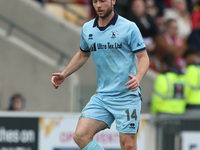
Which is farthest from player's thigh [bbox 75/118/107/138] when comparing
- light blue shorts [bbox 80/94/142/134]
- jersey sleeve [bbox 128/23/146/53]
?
jersey sleeve [bbox 128/23/146/53]

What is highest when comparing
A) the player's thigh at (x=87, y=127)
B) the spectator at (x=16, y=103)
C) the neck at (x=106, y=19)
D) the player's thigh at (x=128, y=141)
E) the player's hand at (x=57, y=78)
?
the neck at (x=106, y=19)

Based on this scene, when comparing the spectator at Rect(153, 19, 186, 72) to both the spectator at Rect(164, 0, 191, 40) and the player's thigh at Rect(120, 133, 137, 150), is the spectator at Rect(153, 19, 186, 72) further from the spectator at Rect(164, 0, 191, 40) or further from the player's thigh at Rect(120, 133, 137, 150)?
the player's thigh at Rect(120, 133, 137, 150)

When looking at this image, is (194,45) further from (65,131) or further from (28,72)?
Answer: (65,131)

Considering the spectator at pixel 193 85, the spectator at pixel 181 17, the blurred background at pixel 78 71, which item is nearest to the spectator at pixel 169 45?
the blurred background at pixel 78 71

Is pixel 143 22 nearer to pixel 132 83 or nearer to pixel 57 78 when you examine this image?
pixel 57 78

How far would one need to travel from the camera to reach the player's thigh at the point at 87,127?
716 cm

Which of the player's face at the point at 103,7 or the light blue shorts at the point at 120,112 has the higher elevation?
the player's face at the point at 103,7

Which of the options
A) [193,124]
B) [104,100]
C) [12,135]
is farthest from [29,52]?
[104,100]

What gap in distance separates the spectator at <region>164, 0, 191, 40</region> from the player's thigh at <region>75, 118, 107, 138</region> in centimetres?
769

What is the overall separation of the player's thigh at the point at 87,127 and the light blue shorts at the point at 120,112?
0.16ft

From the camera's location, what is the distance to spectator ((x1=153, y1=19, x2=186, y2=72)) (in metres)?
13.4

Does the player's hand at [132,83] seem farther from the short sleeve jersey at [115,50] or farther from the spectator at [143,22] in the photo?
the spectator at [143,22]

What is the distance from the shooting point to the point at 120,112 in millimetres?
7285

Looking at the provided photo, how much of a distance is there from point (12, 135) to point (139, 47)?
13.6 feet
